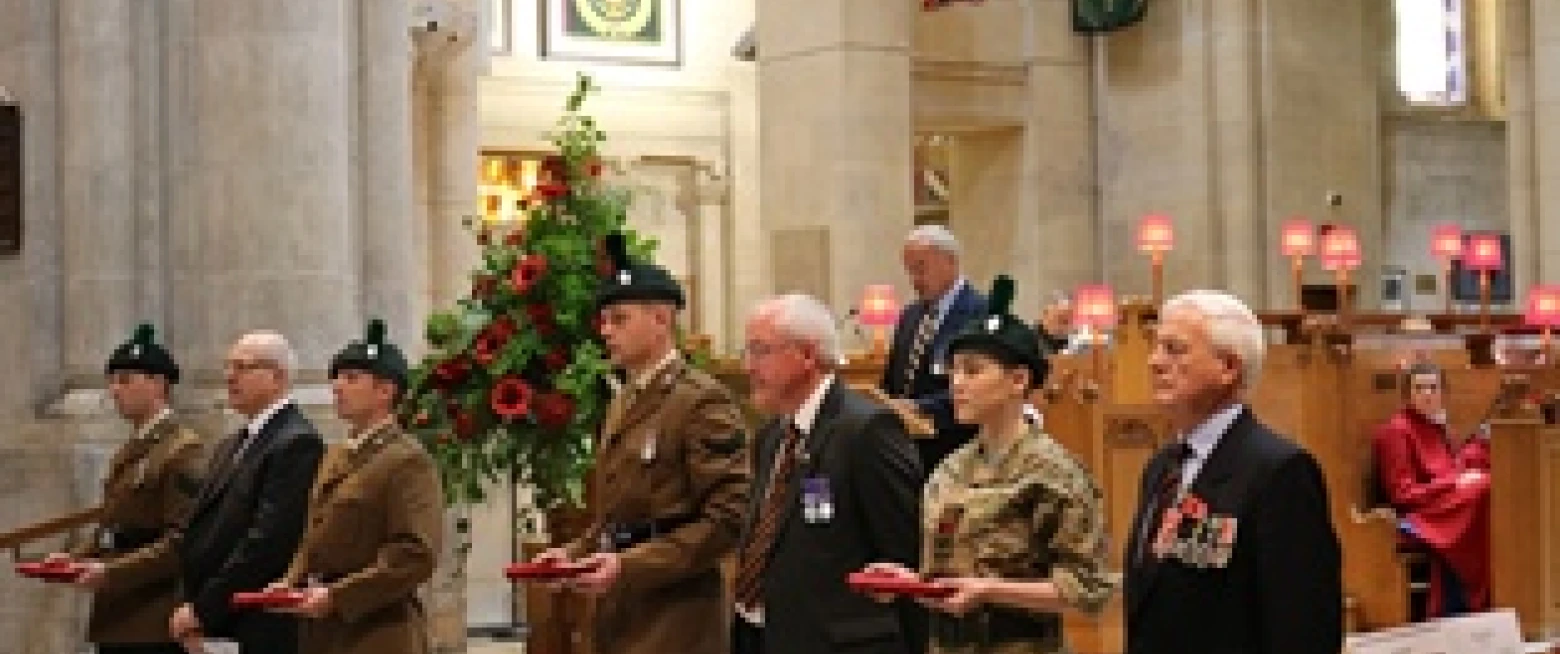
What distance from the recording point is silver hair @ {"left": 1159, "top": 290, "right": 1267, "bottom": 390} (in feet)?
15.9

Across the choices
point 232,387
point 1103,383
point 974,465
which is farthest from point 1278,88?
point 974,465

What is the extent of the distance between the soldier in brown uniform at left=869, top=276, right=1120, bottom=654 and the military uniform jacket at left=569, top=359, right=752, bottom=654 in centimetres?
112

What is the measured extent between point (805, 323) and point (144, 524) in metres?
3.46

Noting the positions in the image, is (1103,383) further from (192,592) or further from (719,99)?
(719,99)

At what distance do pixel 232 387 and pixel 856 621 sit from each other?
2731 mm

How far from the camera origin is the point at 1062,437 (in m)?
12.1

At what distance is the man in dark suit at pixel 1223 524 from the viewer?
184 inches

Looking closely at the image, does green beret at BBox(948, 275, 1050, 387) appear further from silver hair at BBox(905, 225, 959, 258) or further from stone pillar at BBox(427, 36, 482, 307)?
stone pillar at BBox(427, 36, 482, 307)

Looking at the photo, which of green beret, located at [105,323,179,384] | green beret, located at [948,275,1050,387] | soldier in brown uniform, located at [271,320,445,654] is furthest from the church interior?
green beret, located at [948,275,1050,387]

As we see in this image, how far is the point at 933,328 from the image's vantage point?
9.12 metres

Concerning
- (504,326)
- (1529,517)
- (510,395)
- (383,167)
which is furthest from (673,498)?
(1529,517)

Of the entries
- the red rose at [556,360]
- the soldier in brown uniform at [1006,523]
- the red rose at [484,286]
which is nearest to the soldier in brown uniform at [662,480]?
the soldier in brown uniform at [1006,523]

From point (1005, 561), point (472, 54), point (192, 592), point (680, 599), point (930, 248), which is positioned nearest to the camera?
point (1005, 561)

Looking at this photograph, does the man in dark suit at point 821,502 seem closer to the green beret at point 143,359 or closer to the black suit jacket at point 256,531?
the black suit jacket at point 256,531
